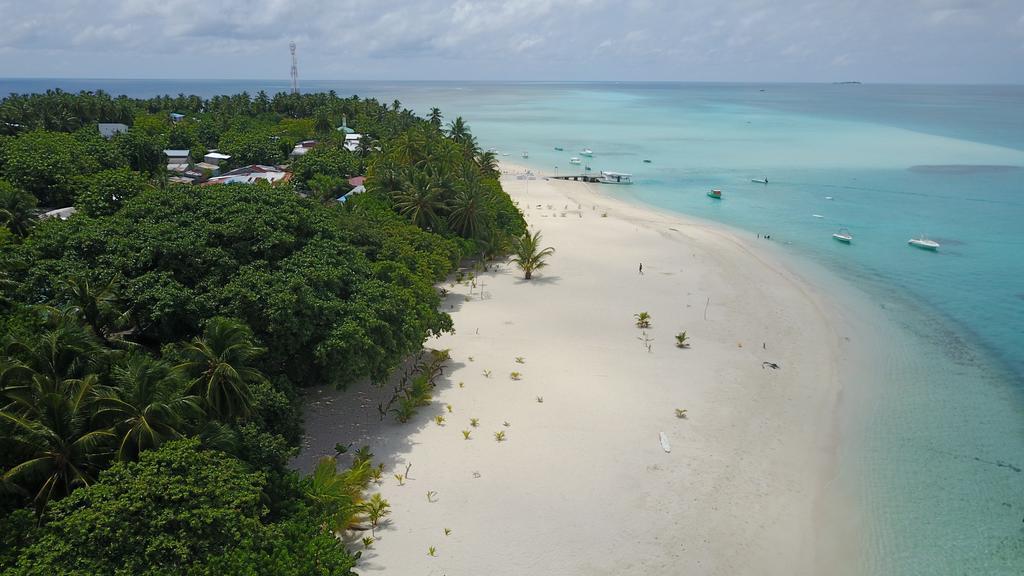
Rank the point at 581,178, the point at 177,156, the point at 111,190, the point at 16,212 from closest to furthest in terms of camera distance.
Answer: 1. the point at 16,212
2. the point at 111,190
3. the point at 177,156
4. the point at 581,178

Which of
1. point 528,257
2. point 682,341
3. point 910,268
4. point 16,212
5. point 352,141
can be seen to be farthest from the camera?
point 352,141

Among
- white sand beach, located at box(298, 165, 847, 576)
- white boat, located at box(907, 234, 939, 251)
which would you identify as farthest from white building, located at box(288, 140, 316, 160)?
white boat, located at box(907, 234, 939, 251)

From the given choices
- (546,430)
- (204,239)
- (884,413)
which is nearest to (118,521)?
(204,239)

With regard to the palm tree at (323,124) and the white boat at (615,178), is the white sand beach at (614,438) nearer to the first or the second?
the white boat at (615,178)

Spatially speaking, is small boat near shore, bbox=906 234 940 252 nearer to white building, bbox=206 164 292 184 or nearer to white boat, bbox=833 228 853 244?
white boat, bbox=833 228 853 244

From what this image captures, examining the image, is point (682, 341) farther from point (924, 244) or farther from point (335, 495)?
point (924, 244)

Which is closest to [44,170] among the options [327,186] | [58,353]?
[327,186]

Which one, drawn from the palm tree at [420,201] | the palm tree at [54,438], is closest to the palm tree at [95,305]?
the palm tree at [54,438]
